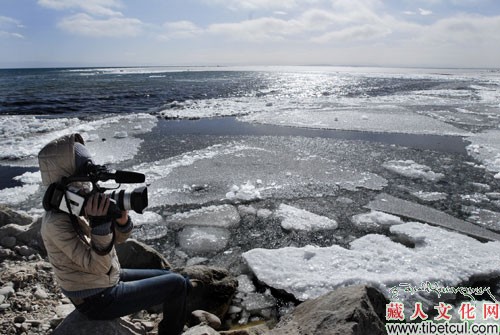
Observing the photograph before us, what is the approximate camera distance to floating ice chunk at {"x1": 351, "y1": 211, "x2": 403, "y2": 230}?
5.81 m

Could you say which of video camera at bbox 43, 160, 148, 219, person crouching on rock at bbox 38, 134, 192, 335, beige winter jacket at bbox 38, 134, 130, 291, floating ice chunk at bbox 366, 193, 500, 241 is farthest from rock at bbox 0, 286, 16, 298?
floating ice chunk at bbox 366, 193, 500, 241

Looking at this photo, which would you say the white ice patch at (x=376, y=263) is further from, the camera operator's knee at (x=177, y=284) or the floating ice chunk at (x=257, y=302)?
the camera operator's knee at (x=177, y=284)

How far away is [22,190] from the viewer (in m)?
7.25

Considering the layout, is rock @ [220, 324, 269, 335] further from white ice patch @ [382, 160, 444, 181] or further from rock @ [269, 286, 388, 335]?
white ice patch @ [382, 160, 444, 181]

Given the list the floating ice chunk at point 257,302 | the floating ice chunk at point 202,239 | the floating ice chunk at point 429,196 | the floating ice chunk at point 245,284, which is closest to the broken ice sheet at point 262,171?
the floating ice chunk at point 429,196

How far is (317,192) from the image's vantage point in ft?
23.7

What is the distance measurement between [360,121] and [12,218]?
13.8 metres

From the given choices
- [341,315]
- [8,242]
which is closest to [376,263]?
[341,315]

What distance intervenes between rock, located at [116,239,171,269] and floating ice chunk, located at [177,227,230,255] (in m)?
0.94

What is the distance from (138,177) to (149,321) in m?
1.84

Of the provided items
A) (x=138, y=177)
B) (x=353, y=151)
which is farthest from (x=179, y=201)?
(x=353, y=151)

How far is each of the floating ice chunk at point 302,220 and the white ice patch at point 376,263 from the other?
0.67 meters

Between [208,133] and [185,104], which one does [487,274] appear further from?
[185,104]

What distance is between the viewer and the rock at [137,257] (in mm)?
4180
